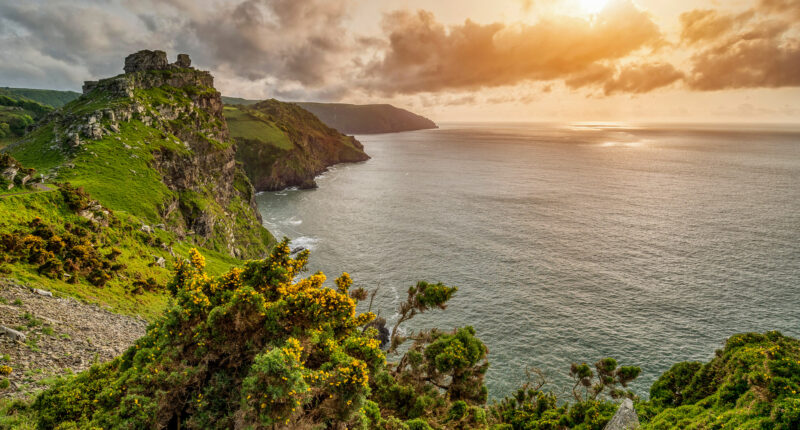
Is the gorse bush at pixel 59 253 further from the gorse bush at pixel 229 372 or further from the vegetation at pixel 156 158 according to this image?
the gorse bush at pixel 229 372

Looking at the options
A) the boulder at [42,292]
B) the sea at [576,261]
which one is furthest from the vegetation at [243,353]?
the sea at [576,261]

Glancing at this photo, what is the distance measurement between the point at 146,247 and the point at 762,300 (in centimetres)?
9910

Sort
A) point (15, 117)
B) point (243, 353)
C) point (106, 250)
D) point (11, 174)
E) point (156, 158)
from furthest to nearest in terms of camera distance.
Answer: point (15, 117), point (156, 158), point (11, 174), point (106, 250), point (243, 353)

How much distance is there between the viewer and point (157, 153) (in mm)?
71625

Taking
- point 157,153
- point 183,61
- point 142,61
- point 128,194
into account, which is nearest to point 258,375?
point 128,194

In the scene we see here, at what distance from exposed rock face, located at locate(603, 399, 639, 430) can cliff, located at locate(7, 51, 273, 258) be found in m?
63.7

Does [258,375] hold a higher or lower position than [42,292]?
higher

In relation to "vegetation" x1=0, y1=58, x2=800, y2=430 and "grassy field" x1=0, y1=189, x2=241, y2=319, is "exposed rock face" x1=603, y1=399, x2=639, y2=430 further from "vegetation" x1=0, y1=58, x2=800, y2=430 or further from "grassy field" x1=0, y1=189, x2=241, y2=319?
"grassy field" x1=0, y1=189, x2=241, y2=319

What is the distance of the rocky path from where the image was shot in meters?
19.5

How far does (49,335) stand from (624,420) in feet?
130

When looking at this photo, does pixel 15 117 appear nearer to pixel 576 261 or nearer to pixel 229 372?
pixel 229 372

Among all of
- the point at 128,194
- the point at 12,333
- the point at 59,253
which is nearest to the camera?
the point at 12,333

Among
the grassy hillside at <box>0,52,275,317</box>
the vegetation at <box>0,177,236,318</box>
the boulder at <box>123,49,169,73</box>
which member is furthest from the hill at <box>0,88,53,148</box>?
the vegetation at <box>0,177,236,318</box>

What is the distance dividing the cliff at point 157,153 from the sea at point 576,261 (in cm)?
1946
